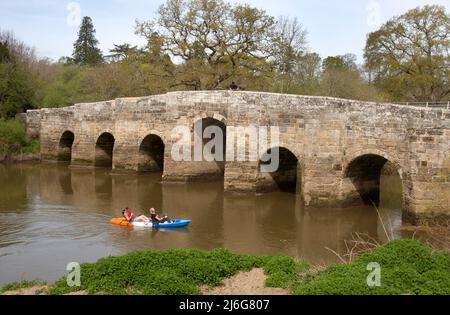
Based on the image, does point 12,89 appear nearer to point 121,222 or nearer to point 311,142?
point 121,222

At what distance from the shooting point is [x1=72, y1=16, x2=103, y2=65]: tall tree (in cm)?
4938

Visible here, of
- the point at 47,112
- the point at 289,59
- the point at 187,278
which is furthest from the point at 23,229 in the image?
the point at 289,59

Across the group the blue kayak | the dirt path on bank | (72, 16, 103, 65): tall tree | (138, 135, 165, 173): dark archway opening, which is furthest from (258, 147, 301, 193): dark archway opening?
(72, 16, 103, 65): tall tree

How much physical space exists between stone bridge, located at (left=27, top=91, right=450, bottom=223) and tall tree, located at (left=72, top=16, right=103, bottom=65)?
2807 cm

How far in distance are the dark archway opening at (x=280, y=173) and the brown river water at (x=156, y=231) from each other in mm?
533

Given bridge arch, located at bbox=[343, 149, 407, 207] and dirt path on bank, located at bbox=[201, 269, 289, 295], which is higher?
bridge arch, located at bbox=[343, 149, 407, 207]

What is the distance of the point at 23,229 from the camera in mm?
11898

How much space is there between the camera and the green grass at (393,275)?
229 inches

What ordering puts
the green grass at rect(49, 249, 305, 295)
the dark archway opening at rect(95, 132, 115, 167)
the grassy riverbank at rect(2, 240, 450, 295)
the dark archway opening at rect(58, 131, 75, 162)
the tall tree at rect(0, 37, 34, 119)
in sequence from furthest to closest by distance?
1. the tall tree at rect(0, 37, 34, 119)
2. the dark archway opening at rect(58, 131, 75, 162)
3. the dark archway opening at rect(95, 132, 115, 167)
4. the green grass at rect(49, 249, 305, 295)
5. the grassy riverbank at rect(2, 240, 450, 295)

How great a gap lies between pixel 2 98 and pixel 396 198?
24.4m

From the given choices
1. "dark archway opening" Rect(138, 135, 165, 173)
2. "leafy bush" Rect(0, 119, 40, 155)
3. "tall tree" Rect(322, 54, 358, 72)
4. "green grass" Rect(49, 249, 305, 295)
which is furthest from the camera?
"tall tree" Rect(322, 54, 358, 72)

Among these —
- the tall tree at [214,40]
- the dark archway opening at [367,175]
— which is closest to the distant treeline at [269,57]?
the tall tree at [214,40]

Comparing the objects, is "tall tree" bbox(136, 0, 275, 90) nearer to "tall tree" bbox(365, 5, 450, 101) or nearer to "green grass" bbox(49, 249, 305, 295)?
"tall tree" bbox(365, 5, 450, 101)

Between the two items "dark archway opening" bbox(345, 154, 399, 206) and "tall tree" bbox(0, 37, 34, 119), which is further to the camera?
"tall tree" bbox(0, 37, 34, 119)
